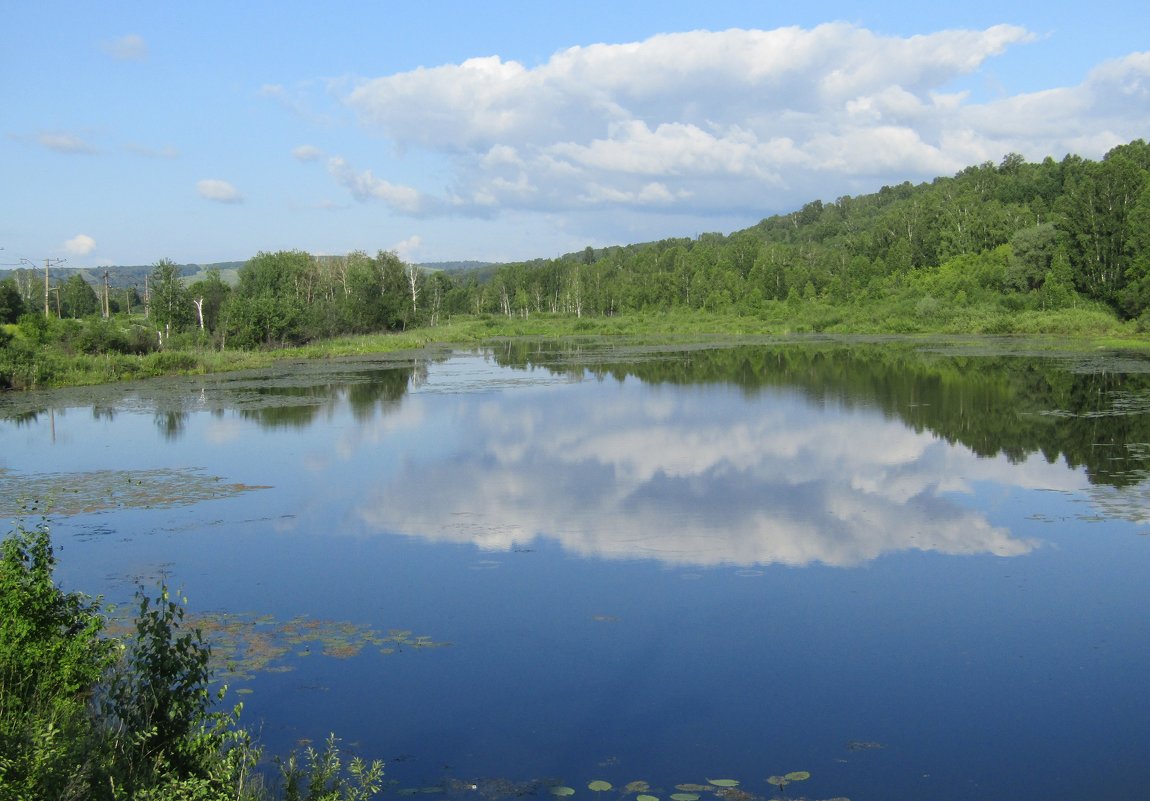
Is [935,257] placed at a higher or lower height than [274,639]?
higher

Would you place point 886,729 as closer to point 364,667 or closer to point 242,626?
point 364,667

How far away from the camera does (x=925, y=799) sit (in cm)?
509

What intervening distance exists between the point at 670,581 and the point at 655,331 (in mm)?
61816

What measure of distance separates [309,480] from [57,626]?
8.37m

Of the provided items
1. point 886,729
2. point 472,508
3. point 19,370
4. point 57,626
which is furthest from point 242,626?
point 19,370

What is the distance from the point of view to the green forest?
43469 millimetres

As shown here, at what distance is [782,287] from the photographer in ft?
260

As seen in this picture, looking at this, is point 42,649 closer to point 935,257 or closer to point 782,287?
point 935,257

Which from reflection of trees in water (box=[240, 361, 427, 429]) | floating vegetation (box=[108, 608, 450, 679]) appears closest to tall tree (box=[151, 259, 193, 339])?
reflection of trees in water (box=[240, 361, 427, 429])

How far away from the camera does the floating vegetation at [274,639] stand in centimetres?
723

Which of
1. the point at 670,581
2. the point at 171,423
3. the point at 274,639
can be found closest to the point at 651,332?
the point at 171,423

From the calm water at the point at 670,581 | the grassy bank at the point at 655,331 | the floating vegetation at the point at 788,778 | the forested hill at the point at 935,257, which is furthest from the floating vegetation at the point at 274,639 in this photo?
the forested hill at the point at 935,257

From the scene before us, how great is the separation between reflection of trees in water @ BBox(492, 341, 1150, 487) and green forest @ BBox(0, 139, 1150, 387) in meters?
12.2

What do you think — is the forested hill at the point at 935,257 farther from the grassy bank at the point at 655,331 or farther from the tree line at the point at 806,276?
the grassy bank at the point at 655,331
